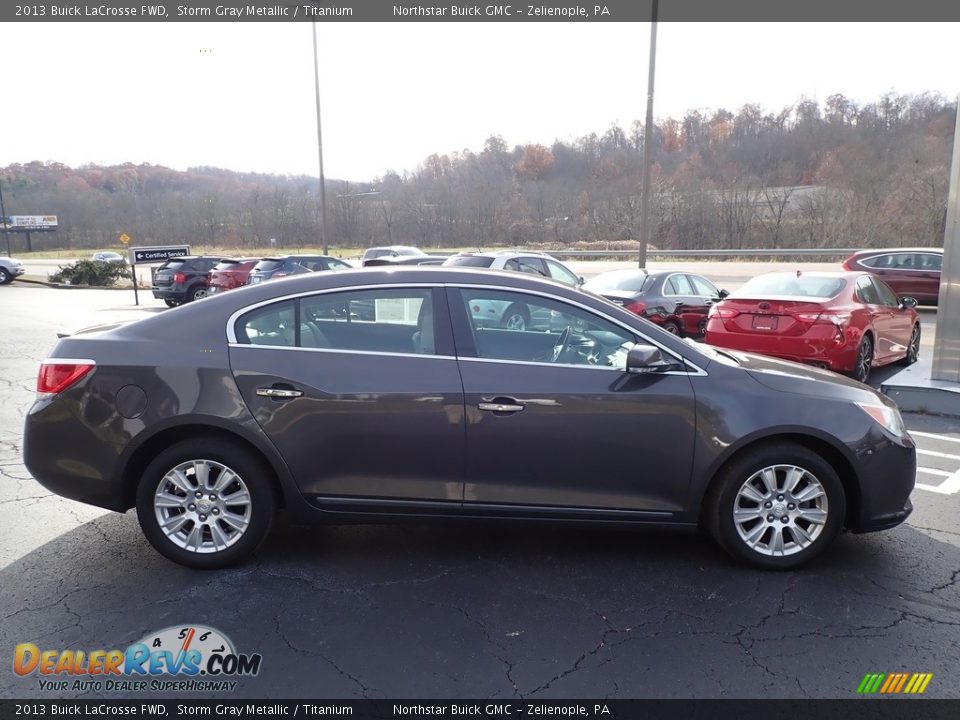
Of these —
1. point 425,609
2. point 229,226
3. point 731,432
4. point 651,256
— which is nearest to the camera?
point 425,609

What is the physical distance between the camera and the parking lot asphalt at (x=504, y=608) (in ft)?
8.97

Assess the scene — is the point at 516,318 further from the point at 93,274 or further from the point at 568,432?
the point at 93,274

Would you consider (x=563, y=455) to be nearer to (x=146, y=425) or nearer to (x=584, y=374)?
(x=584, y=374)

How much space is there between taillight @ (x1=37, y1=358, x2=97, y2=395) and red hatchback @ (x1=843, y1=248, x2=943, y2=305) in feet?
60.3

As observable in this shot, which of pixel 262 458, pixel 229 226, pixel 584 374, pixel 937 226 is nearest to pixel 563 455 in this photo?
pixel 584 374

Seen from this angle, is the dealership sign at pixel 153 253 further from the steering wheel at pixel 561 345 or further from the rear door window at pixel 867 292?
the steering wheel at pixel 561 345

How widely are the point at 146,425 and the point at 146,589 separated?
86cm

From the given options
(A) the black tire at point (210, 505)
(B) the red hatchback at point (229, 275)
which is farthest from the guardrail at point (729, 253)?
(A) the black tire at point (210, 505)

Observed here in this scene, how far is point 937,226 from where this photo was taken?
158ft

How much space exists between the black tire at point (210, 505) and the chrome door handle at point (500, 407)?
4.14ft

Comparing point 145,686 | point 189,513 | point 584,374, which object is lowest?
point 145,686

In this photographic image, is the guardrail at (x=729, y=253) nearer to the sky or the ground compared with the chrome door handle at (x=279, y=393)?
nearer to the sky

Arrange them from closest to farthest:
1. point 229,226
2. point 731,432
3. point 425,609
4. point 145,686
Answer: point 145,686 → point 425,609 → point 731,432 → point 229,226
